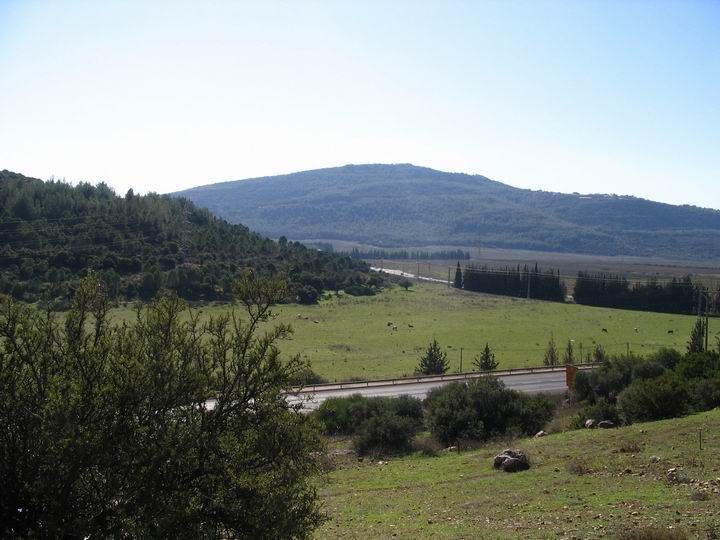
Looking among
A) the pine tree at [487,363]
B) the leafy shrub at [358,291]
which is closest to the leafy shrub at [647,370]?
the pine tree at [487,363]

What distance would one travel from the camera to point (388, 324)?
7294cm

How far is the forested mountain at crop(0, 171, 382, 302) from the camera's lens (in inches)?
2901

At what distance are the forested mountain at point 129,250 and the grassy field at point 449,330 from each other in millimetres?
8742

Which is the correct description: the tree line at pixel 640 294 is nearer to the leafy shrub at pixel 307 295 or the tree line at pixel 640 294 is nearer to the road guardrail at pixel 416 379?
the leafy shrub at pixel 307 295

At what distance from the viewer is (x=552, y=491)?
14539mm

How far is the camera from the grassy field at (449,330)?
5203 centimetres

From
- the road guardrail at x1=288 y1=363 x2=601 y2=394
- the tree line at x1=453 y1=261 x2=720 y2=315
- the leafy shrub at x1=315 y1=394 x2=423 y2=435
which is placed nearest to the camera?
the leafy shrub at x1=315 y1=394 x2=423 y2=435

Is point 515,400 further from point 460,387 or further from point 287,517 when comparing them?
point 287,517

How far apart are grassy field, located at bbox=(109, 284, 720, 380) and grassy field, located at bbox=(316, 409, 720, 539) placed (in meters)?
23.3

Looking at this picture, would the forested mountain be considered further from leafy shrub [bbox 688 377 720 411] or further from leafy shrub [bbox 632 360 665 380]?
leafy shrub [bbox 688 377 720 411]

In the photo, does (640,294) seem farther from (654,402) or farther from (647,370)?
(654,402)

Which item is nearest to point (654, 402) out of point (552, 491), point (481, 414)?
point (481, 414)

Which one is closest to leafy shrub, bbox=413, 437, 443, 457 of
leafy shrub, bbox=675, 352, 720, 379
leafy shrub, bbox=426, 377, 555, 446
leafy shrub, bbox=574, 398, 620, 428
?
leafy shrub, bbox=426, 377, 555, 446

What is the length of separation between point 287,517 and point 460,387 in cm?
1886
